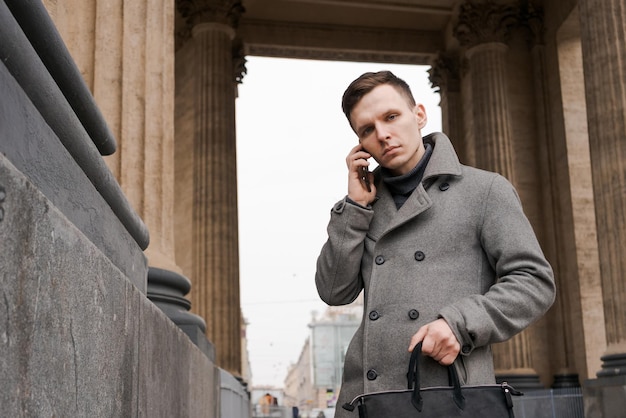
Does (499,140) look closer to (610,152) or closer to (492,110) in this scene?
(492,110)

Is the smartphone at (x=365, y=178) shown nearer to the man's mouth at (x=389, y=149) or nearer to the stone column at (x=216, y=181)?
the man's mouth at (x=389, y=149)

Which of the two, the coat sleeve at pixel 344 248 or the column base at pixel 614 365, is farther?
the column base at pixel 614 365

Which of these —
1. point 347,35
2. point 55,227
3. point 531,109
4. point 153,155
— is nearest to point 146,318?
point 55,227

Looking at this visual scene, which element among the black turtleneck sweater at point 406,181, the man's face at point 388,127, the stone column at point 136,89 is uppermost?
the stone column at point 136,89

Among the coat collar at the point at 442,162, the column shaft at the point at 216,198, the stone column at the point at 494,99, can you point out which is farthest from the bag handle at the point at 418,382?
the stone column at the point at 494,99

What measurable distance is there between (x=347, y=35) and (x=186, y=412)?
2201 cm

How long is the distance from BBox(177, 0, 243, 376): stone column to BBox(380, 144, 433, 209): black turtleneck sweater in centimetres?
1621

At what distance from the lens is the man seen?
2.28 metres

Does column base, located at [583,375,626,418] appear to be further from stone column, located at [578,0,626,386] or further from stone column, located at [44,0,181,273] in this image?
stone column, located at [44,0,181,273]

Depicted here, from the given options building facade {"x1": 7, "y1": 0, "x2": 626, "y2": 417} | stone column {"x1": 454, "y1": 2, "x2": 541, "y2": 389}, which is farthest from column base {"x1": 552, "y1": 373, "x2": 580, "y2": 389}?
stone column {"x1": 454, "y1": 2, "x2": 541, "y2": 389}

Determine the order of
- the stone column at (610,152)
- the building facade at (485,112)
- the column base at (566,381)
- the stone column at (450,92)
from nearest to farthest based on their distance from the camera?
the stone column at (610,152), the building facade at (485,112), the column base at (566,381), the stone column at (450,92)

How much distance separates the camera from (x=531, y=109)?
23.2 meters

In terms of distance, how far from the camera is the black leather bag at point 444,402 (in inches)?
82.5

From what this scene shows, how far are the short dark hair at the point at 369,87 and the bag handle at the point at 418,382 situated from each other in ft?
2.57
